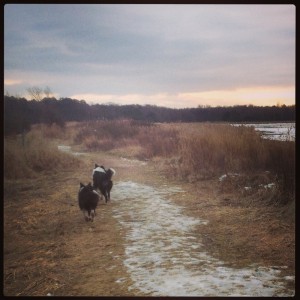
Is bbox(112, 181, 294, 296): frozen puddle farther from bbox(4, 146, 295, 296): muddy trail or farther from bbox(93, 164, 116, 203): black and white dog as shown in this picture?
bbox(93, 164, 116, 203): black and white dog

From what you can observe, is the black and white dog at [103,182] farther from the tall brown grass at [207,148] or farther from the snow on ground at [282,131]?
the snow on ground at [282,131]

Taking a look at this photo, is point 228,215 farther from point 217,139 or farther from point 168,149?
point 168,149

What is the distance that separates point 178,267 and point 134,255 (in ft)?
2.12

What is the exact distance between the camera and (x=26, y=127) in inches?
405

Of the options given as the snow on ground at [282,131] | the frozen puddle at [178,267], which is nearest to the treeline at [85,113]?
the snow on ground at [282,131]

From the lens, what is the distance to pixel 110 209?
672cm

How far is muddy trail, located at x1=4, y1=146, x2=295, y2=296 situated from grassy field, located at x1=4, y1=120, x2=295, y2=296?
0.07ft

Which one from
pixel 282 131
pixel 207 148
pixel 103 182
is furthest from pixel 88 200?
pixel 207 148

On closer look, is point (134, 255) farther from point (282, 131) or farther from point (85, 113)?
point (85, 113)

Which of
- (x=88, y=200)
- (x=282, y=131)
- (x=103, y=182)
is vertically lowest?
(x=88, y=200)

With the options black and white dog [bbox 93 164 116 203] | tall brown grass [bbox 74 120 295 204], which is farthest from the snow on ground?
black and white dog [bbox 93 164 116 203]

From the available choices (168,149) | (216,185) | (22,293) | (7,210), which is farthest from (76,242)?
(168,149)

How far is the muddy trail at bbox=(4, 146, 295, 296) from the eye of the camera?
12.0ft

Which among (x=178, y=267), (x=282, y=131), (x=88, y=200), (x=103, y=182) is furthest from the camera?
(x=103, y=182)
